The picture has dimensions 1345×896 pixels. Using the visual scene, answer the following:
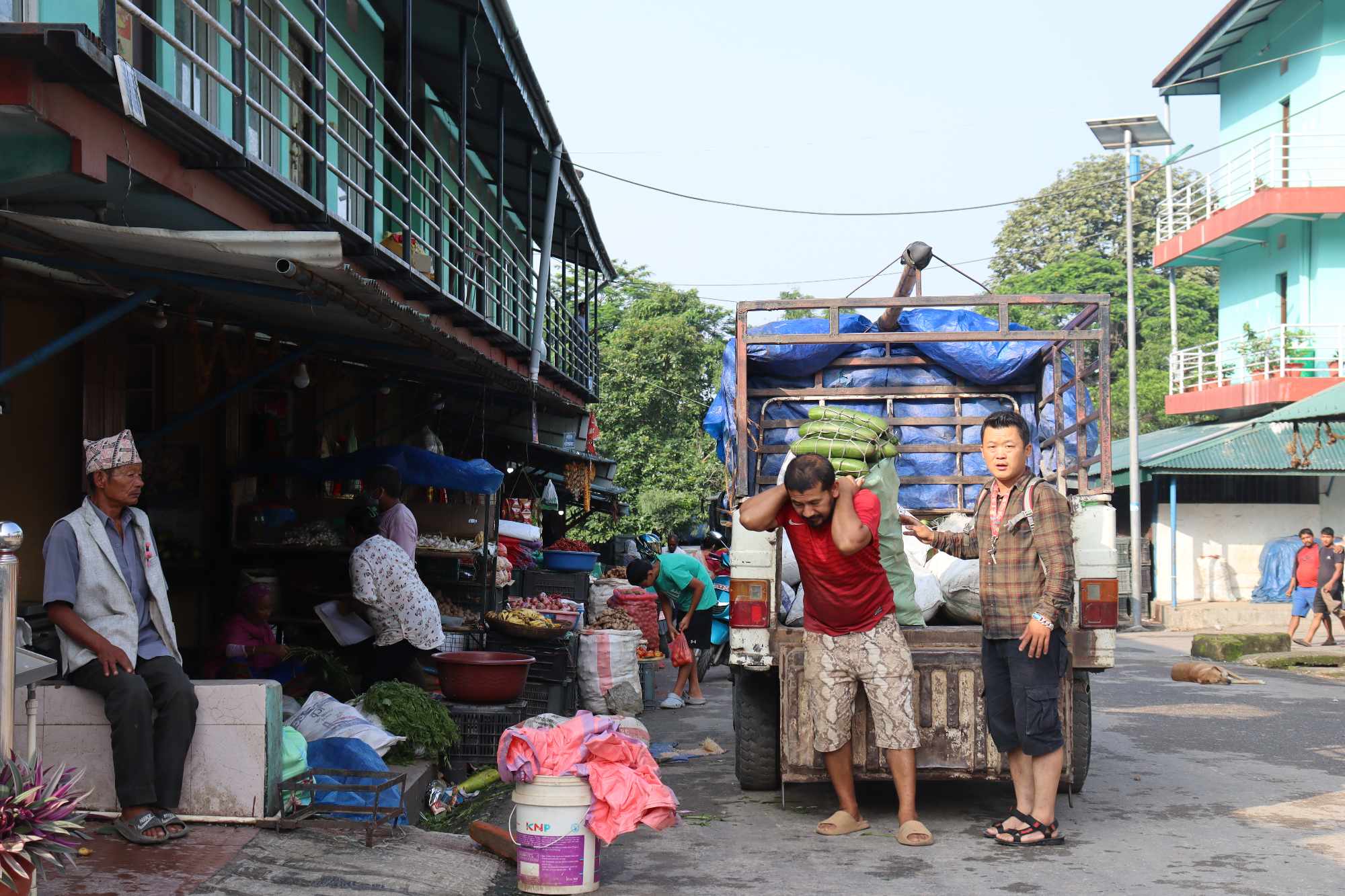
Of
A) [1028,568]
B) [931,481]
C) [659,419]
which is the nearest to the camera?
[1028,568]

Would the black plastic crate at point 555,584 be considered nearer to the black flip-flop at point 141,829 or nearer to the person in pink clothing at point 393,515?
the person in pink clothing at point 393,515

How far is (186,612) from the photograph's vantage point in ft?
34.2

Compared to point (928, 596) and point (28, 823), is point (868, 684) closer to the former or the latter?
point (928, 596)

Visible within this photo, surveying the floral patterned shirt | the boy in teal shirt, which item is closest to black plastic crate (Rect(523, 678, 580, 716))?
the floral patterned shirt

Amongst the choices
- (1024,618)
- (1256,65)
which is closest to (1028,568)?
A: (1024,618)

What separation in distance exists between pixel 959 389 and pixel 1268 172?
22.9m

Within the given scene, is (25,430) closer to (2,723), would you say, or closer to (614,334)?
(2,723)

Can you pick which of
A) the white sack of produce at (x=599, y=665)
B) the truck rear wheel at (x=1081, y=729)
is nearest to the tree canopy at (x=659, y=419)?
the white sack of produce at (x=599, y=665)

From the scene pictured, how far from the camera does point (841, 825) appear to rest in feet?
22.2

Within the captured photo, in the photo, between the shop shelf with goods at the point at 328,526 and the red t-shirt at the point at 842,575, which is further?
the shop shelf with goods at the point at 328,526

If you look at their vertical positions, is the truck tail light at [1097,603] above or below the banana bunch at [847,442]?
below

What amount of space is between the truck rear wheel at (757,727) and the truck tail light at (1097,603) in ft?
5.58

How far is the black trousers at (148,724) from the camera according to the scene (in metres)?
5.48

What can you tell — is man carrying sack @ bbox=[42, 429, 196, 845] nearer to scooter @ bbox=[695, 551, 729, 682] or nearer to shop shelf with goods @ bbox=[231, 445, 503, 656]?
shop shelf with goods @ bbox=[231, 445, 503, 656]
